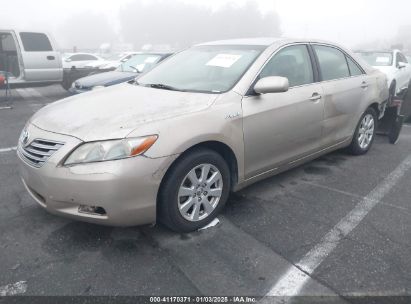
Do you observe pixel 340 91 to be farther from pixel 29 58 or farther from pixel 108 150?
pixel 29 58

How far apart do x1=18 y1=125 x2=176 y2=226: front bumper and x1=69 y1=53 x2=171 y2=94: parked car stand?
4337mm

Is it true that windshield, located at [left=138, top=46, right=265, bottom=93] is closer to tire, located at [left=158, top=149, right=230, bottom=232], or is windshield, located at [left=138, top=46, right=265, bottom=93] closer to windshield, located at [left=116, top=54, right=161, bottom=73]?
tire, located at [left=158, top=149, right=230, bottom=232]

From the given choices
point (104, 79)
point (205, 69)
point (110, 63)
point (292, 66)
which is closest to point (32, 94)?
point (110, 63)

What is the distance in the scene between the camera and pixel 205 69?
11.9ft

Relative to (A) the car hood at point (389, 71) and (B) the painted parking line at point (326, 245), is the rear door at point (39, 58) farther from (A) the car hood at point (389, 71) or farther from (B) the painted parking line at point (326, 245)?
(B) the painted parking line at point (326, 245)

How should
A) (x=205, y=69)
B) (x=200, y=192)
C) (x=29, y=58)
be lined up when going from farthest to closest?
(x=29, y=58) → (x=205, y=69) → (x=200, y=192)

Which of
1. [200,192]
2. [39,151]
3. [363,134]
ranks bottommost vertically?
[363,134]

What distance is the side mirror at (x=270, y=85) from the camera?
10.2ft

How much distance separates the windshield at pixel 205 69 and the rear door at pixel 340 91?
967mm

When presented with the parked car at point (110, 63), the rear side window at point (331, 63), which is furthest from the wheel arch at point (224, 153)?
the parked car at point (110, 63)

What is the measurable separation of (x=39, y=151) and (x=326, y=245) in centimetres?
229

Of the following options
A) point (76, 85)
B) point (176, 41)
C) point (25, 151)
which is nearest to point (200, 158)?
point (25, 151)

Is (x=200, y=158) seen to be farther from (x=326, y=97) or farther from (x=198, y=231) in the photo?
(x=326, y=97)

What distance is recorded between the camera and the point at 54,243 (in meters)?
2.84
